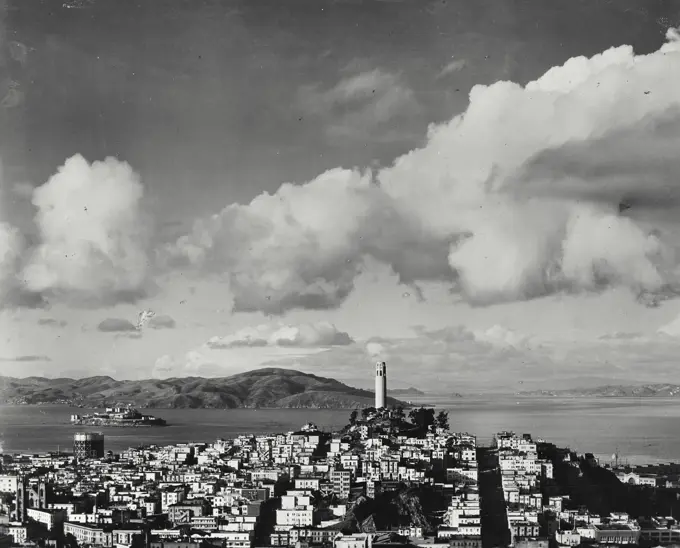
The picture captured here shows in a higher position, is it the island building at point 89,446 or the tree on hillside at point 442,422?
the tree on hillside at point 442,422

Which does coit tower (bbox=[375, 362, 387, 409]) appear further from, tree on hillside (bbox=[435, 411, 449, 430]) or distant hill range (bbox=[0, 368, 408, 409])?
distant hill range (bbox=[0, 368, 408, 409])

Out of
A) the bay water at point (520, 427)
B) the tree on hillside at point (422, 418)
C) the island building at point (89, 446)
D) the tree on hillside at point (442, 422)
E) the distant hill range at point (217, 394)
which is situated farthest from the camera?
the distant hill range at point (217, 394)

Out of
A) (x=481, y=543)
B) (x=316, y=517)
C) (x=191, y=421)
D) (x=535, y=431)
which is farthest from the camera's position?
(x=191, y=421)

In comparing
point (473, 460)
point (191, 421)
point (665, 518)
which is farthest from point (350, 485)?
point (191, 421)

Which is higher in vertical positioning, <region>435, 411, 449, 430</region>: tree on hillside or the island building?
<region>435, 411, 449, 430</region>: tree on hillside

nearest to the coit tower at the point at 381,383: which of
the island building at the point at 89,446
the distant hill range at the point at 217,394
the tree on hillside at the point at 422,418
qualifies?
the tree on hillside at the point at 422,418

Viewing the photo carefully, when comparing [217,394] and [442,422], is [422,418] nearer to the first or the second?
[442,422]

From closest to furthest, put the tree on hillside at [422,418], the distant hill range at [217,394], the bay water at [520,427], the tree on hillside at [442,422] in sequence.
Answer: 1. the tree on hillside at [422,418]
2. the tree on hillside at [442,422]
3. the bay water at [520,427]
4. the distant hill range at [217,394]

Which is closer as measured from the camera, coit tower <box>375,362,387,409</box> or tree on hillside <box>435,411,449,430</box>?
tree on hillside <box>435,411,449,430</box>

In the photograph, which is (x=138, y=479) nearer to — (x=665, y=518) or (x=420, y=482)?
(x=420, y=482)

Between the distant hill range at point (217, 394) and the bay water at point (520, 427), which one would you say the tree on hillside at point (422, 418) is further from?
the distant hill range at point (217, 394)

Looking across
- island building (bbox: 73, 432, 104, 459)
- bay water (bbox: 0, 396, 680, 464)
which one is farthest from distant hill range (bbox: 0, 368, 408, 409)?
island building (bbox: 73, 432, 104, 459)
